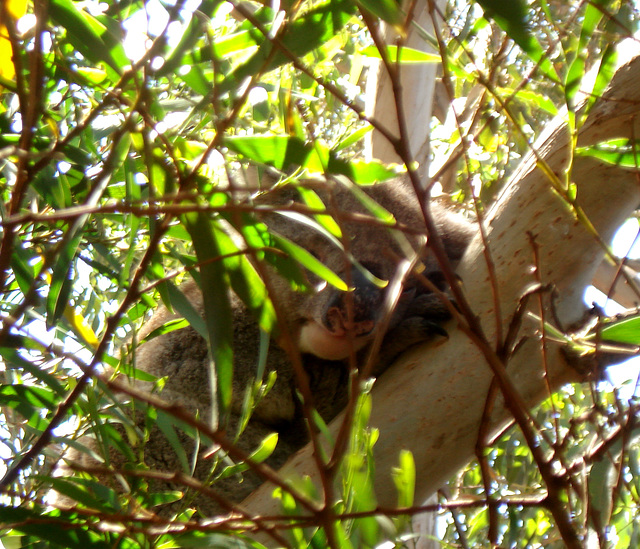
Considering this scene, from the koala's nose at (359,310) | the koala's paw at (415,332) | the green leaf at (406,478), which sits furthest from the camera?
the koala's nose at (359,310)

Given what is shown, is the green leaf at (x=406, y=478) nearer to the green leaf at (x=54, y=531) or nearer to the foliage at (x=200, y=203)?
the foliage at (x=200, y=203)

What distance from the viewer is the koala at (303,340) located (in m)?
1.86

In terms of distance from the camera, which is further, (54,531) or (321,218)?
(321,218)

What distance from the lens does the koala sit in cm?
186

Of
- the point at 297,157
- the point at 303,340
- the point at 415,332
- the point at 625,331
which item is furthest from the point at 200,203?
the point at 303,340

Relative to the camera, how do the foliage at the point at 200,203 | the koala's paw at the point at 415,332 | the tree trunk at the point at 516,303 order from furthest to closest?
the koala's paw at the point at 415,332 < the tree trunk at the point at 516,303 < the foliage at the point at 200,203

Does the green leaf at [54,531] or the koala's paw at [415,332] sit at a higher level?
the koala's paw at [415,332]

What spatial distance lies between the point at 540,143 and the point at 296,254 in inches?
24.8

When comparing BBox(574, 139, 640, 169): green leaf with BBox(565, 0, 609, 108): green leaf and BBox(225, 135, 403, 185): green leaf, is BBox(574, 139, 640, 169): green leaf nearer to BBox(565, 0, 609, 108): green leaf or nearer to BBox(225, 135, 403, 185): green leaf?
BBox(565, 0, 609, 108): green leaf

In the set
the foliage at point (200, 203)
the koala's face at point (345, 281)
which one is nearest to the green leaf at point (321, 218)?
the foliage at point (200, 203)

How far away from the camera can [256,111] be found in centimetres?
176

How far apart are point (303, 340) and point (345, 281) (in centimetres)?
26

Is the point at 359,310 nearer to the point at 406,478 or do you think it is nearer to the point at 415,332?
the point at 415,332

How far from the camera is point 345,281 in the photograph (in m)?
1.86
